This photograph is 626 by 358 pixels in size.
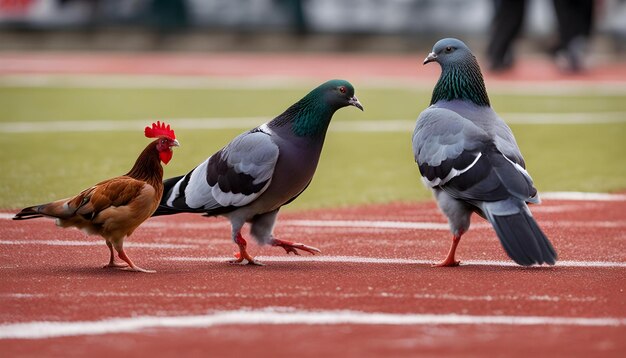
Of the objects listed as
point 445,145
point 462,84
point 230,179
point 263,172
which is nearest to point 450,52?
point 462,84

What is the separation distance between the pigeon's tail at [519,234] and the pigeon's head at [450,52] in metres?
1.28

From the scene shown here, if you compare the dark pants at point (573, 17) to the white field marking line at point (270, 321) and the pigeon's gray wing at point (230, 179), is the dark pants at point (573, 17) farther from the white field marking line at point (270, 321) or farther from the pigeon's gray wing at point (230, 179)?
the white field marking line at point (270, 321)

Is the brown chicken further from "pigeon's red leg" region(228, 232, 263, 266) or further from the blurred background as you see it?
the blurred background

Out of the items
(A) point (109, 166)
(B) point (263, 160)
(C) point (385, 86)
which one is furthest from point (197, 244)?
(C) point (385, 86)

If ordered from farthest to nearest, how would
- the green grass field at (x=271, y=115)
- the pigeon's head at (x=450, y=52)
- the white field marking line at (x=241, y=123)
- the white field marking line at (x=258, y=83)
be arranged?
the white field marking line at (x=258, y=83) → the white field marking line at (x=241, y=123) → the green grass field at (x=271, y=115) → the pigeon's head at (x=450, y=52)

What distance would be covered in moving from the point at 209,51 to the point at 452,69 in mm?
26861

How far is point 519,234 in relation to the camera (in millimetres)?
7074

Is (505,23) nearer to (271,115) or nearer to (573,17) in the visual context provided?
(573,17)

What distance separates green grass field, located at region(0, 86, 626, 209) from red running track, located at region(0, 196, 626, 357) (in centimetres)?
208

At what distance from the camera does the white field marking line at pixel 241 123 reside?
54.4 feet

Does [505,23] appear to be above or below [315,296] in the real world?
below

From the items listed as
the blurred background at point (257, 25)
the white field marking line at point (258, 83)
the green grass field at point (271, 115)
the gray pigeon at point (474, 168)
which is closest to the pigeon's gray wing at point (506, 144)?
the gray pigeon at point (474, 168)

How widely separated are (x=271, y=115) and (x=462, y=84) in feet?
35.0

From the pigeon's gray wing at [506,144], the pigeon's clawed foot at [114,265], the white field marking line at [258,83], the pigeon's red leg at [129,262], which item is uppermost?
the pigeon's gray wing at [506,144]
